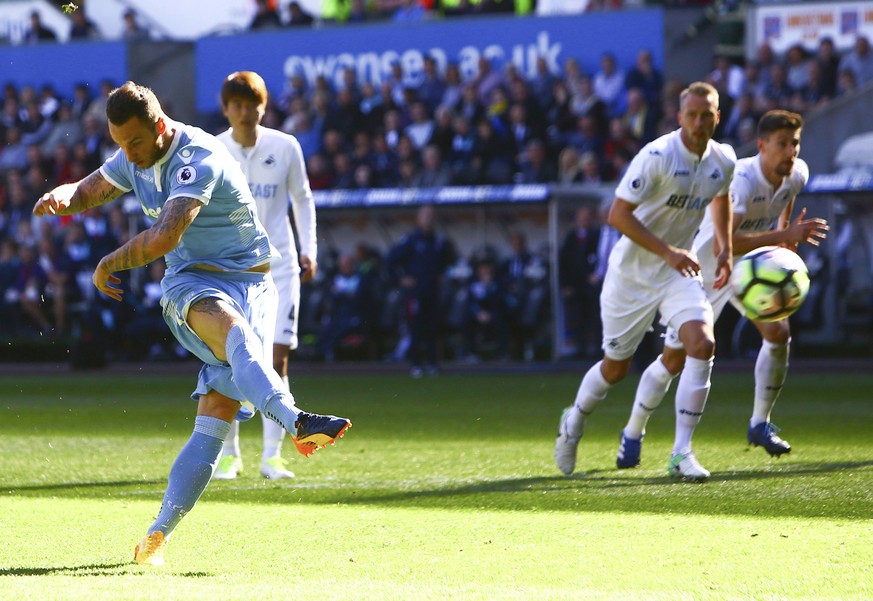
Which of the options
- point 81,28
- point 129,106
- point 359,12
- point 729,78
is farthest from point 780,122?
point 81,28

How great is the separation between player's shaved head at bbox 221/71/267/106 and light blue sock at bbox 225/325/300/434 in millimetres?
2980

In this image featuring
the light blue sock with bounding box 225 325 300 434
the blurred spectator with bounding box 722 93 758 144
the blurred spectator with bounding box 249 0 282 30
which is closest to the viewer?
the light blue sock with bounding box 225 325 300 434

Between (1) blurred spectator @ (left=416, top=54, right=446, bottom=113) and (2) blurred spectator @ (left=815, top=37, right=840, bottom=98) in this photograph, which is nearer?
(2) blurred spectator @ (left=815, top=37, right=840, bottom=98)

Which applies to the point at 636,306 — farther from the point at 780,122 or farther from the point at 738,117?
the point at 738,117

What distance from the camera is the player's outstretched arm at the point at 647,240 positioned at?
24.9 ft

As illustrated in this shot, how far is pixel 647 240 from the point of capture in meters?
7.73

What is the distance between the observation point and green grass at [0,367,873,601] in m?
4.87

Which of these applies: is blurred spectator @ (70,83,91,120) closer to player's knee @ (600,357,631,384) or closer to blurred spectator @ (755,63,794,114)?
blurred spectator @ (755,63,794,114)

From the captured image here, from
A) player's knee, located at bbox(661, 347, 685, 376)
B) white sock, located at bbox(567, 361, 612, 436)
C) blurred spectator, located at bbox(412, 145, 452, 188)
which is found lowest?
blurred spectator, located at bbox(412, 145, 452, 188)

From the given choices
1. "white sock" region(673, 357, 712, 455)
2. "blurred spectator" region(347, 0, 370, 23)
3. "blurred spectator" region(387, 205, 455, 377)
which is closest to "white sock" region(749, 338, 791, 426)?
"white sock" region(673, 357, 712, 455)

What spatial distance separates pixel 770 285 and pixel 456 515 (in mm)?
2426

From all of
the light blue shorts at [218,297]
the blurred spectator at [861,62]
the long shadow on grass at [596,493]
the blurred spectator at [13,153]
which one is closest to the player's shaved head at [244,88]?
the long shadow on grass at [596,493]

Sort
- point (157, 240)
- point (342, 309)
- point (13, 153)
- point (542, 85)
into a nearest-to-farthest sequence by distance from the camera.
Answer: point (157, 240) < point (342, 309) < point (542, 85) < point (13, 153)

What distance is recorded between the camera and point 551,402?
1322 centimetres
